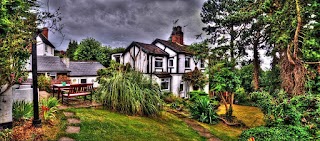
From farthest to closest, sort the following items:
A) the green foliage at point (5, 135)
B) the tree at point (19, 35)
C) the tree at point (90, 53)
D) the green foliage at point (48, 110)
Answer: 1. the tree at point (90, 53)
2. the green foliage at point (48, 110)
3. the green foliage at point (5, 135)
4. the tree at point (19, 35)

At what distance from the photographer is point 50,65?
22969 millimetres

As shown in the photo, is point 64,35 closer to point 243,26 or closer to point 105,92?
point 105,92

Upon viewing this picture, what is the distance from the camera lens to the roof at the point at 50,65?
2216cm

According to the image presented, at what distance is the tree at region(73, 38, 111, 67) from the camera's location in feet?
135

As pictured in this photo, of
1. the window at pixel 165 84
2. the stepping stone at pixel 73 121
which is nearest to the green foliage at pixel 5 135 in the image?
the stepping stone at pixel 73 121

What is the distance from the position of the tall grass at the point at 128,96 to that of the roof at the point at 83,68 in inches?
727

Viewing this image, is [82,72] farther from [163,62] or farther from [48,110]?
[48,110]

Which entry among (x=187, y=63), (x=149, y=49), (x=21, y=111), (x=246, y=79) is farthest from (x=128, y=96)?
(x=246, y=79)

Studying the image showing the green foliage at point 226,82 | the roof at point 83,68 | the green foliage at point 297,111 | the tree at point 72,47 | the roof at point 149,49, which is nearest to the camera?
the green foliage at point 297,111

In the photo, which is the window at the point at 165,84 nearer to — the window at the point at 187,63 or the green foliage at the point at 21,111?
the window at the point at 187,63

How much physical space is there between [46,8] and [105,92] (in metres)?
4.64

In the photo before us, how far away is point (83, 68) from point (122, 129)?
23029 millimetres

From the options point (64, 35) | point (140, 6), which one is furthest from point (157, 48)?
point (64, 35)

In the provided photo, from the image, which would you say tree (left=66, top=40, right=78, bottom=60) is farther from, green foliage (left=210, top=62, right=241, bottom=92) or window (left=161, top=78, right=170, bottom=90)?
green foliage (left=210, top=62, right=241, bottom=92)
